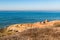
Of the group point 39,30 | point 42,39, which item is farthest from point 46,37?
point 39,30

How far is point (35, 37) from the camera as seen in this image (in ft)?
37.6

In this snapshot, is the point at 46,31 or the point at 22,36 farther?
the point at 46,31

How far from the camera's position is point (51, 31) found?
1214 cm

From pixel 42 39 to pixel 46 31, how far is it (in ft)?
3.29

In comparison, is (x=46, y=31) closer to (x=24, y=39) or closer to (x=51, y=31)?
(x=51, y=31)

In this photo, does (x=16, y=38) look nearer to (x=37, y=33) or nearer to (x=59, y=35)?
(x=37, y=33)

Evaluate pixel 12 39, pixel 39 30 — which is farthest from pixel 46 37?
pixel 12 39

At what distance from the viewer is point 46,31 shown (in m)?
12.1

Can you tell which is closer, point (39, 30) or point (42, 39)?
point (42, 39)

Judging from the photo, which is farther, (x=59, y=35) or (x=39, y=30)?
(x=39, y=30)

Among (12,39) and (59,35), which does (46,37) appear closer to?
(59,35)

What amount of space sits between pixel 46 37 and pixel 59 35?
78cm

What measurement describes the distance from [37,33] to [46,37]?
71cm

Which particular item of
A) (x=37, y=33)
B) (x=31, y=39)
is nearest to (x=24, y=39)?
(x=31, y=39)
